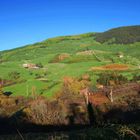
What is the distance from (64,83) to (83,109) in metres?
90.6

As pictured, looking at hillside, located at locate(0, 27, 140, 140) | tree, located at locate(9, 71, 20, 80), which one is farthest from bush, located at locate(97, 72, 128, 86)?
tree, located at locate(9, 71, 20, 80)

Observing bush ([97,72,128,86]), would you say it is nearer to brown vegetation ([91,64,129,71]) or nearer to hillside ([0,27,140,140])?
hillside ([0,27,140,140])

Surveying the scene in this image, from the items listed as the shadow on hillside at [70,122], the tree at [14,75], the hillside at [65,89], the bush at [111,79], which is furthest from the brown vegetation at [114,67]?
the shadow on hillside at [70,122]

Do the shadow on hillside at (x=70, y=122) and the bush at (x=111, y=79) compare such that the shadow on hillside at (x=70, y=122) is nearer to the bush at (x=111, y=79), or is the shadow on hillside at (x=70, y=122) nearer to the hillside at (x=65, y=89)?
the hillside at (x=65, y=89)

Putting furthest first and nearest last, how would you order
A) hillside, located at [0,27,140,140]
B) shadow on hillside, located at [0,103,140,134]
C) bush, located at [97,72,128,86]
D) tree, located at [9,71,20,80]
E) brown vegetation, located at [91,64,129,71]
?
brown vegetation, located at [91,64,129,71] → tree, located at [9,71,20,80] → bush, located at [97,72,128,86] → hillside, located at [0,27,140,140] → shadow on hillside, located at [0,103,140,134]

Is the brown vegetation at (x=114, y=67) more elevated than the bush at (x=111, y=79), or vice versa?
the brown vegetation at (x=114, y=67)

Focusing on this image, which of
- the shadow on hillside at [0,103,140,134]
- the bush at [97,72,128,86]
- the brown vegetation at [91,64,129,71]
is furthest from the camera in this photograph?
the brown vegetation at [91,64,129,71]

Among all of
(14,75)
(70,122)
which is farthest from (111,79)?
(70,122)

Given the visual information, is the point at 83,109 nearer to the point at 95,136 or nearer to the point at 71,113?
the point at 71,113

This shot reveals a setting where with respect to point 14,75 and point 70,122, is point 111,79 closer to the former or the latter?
point 14,75

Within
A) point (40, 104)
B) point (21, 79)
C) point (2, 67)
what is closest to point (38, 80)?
point (21, 79)

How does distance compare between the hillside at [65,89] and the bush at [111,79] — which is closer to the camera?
the hillside at [65,89]

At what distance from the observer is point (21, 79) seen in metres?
169

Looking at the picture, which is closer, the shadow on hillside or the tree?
Answer: the shadow on hillside
